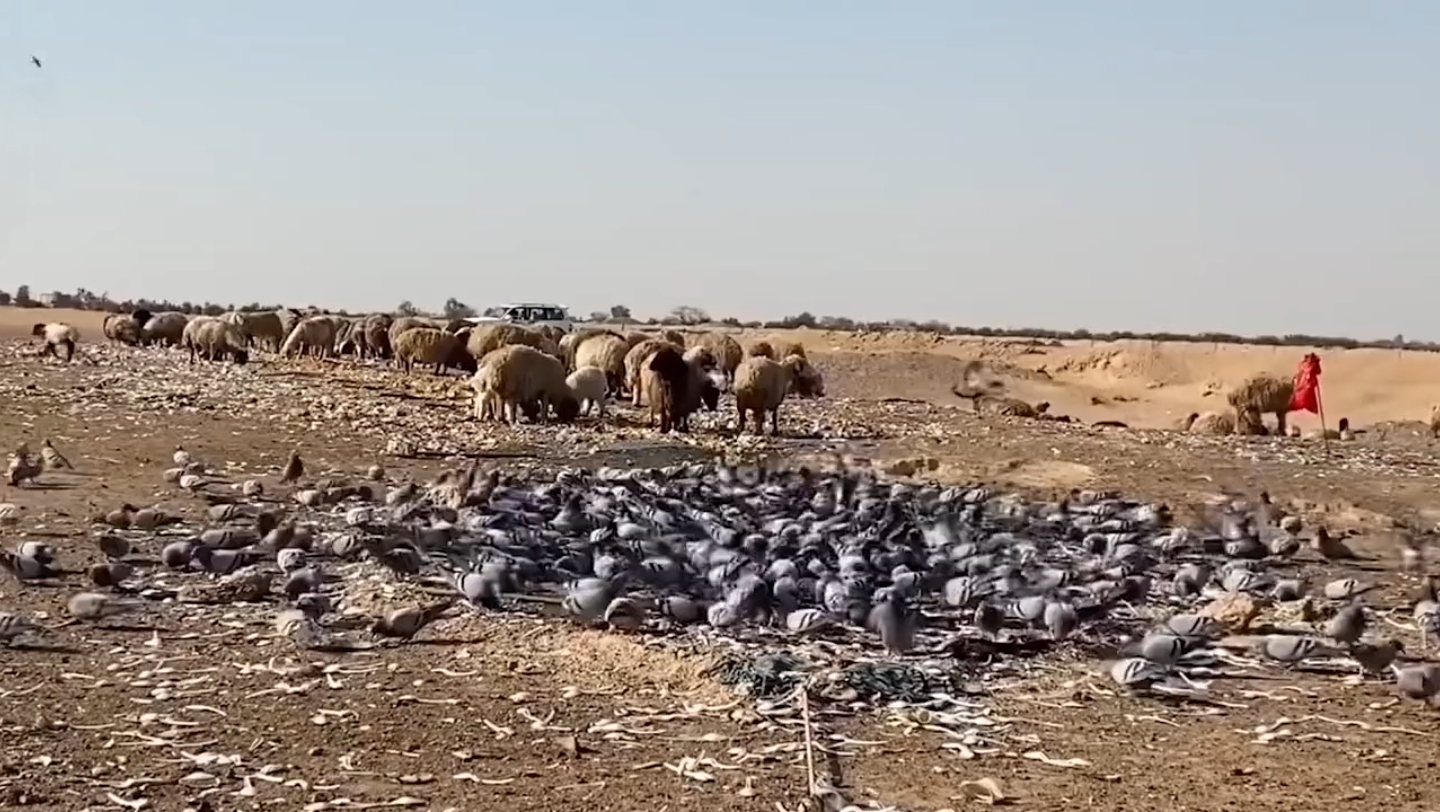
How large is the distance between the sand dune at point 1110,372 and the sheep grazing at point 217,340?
12.8 m

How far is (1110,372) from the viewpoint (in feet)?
174

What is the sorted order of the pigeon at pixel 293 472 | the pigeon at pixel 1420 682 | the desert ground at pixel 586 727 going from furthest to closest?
the pigeon at pixel 293 472
the pigeon at pixel 1420 682
the desert ground at pixel 586 727

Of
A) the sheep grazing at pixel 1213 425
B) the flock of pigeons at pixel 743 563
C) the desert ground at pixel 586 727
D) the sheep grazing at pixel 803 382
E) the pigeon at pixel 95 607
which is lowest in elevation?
the sheep grazing at pixel 1213 425

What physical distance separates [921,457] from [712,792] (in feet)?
39.6

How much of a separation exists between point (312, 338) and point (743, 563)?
3343cm

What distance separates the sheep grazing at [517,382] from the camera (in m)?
20.7

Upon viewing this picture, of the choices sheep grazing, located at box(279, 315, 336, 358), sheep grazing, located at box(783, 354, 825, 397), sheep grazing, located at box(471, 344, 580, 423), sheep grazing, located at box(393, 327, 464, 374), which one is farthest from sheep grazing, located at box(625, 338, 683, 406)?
sheep grazing, located at box(279, 315, 336, 358)

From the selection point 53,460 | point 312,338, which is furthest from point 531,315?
point 53,460

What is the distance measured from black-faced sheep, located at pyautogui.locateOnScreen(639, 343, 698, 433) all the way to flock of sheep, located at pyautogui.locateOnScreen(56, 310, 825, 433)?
2 centimetres

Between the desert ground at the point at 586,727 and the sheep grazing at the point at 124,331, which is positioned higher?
the sheep grazing at the point at 124,331

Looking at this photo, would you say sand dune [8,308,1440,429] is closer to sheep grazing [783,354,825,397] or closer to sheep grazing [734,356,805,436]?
sheep grazing [783,354,825,397]

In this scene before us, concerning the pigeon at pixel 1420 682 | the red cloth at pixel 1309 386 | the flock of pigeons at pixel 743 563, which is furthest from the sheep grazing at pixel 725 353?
the pigeon at pixel 1420 682

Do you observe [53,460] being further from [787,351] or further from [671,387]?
[787,351]

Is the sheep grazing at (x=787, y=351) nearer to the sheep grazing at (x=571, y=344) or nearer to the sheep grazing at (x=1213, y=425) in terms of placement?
the sheep grazing at (x=571, y=344)
